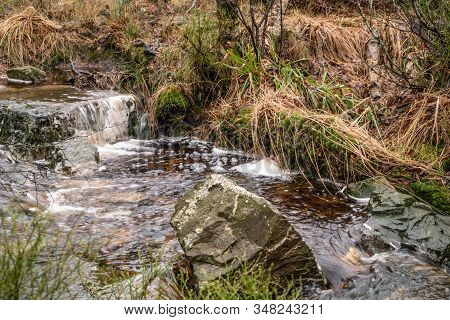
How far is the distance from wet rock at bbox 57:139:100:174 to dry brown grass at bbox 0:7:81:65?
12.9 ft

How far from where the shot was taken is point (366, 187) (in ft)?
16.1

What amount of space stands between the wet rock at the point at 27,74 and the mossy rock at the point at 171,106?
8.27ft

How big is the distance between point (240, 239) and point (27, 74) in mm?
6282

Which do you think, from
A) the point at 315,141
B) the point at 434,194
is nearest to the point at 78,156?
the point at 315,141

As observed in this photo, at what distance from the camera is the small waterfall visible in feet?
22.0

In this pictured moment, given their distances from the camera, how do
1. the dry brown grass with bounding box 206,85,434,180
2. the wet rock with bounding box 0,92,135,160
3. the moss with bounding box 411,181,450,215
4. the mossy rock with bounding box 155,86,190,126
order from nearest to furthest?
the moss with bounding box 411,181,450,215
the dry brown grass with bounding box 206,85,434,180
the wet rock with bounding box 0,92,135,160
the mossy rock with bounding box 155,86,190,126

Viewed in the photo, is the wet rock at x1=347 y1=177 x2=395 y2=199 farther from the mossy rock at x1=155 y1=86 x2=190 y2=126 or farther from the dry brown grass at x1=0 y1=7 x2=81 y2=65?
the dry brown grass at x1=0 y1=7 x2=81 y2=65

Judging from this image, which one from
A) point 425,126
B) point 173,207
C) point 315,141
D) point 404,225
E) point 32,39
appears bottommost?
point 173,207

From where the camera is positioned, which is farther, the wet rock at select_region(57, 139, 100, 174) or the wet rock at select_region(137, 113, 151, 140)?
Answer: the wet rock at select_region(137, 113, 151, 140)

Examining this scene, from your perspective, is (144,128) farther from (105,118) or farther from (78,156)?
(78,156)

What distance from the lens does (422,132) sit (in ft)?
17.3

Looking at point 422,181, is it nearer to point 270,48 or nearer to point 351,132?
point 351,132

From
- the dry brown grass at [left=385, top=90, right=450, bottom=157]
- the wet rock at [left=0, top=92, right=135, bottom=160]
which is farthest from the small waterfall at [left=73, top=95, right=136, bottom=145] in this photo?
the dry brown grass at [left=385, top=90, right=450, bottom=157]
